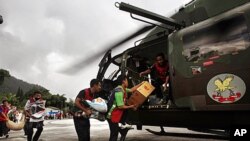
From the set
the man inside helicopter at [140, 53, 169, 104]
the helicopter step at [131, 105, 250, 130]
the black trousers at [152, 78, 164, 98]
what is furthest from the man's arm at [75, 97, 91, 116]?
the black trousers at [152, 78, 164, 98]

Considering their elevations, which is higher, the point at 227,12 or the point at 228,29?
the point at 227,12

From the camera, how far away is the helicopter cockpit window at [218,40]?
4.46m

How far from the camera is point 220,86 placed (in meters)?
4.61

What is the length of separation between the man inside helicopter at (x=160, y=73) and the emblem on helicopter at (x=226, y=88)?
1881mm

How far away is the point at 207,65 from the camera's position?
4.83 meters

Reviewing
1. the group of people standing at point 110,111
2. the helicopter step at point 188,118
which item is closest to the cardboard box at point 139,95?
the group of people standing at point 110,111

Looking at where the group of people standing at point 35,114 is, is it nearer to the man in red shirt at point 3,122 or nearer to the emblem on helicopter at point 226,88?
the man in red shirt at point 3,122

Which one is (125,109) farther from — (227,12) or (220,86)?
(227,12)

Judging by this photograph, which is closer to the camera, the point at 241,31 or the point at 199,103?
the point at 241,31

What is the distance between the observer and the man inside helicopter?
6.77 meters

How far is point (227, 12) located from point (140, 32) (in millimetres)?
1695

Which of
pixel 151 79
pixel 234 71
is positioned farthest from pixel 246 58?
pixel 151 79

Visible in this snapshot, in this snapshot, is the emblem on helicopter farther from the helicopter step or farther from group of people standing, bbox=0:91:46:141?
group of people standing, bbox=0:91:46:141

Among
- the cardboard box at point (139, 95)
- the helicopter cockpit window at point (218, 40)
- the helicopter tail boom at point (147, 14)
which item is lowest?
the cardboard box at point (139, 95)
